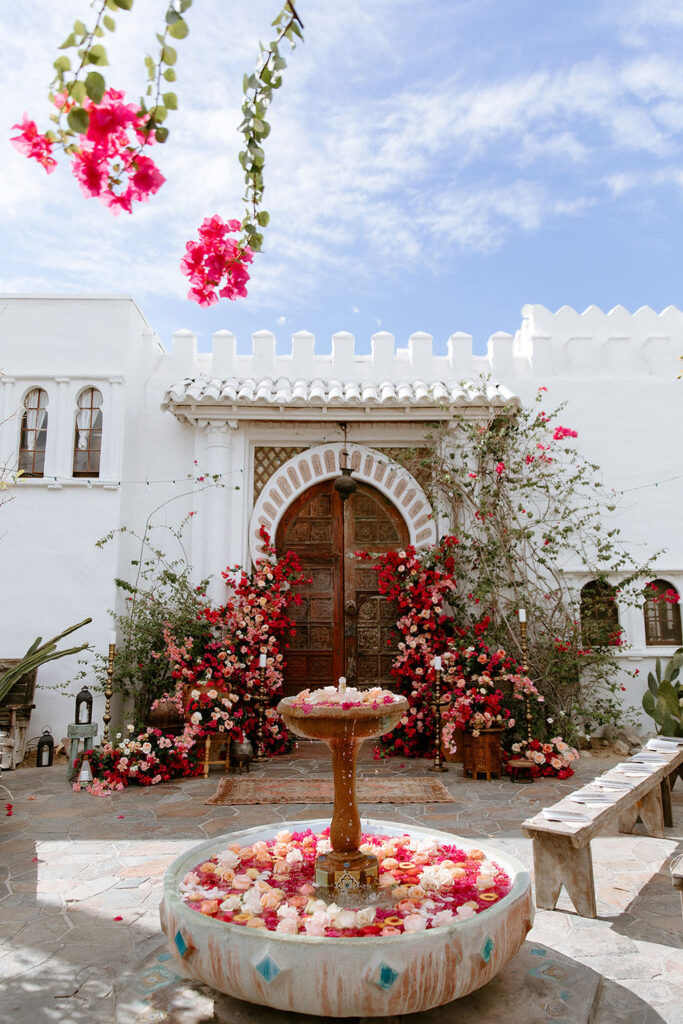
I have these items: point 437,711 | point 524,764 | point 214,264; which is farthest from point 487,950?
point 437,711

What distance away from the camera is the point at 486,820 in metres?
5.39

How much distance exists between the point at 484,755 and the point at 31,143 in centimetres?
635

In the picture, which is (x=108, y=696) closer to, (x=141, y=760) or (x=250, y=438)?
(x=141, y=760)

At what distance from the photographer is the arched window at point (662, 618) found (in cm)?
845

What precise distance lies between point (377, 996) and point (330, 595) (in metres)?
6.14

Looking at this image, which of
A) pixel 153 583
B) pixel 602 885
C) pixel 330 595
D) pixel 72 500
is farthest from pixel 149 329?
pixel 602 885

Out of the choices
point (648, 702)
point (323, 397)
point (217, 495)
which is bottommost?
point (648, 702)

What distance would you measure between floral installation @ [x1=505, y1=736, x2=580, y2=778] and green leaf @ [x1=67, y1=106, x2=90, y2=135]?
6.46 meters

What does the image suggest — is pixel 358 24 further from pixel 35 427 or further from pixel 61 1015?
pixel 35 427

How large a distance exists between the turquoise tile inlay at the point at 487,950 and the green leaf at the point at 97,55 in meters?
2.94

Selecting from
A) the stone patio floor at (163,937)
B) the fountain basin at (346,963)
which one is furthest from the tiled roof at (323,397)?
the fountain basin at (346,963)

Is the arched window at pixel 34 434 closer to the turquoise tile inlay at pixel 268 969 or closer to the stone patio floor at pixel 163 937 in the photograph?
the stone patio floor at pixel 163 937

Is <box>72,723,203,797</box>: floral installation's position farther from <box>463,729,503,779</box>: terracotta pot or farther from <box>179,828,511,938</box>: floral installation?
<box>179,828,511,938</box>: floral installation

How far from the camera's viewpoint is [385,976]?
2377mm
